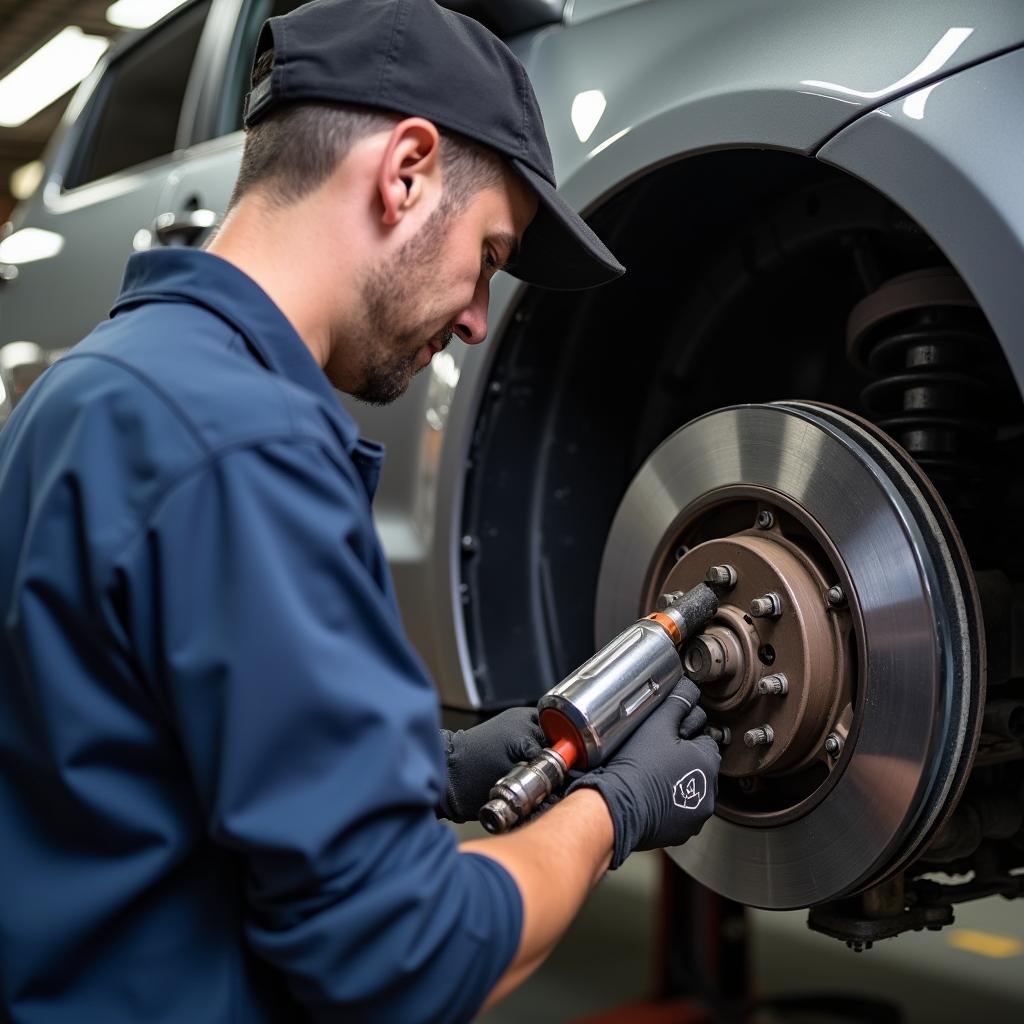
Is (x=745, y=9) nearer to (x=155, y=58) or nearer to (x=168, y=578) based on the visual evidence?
(x=168, y=578)

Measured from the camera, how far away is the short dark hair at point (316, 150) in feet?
2.70

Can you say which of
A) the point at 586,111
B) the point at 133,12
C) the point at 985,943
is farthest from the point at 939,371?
the point at 133,12

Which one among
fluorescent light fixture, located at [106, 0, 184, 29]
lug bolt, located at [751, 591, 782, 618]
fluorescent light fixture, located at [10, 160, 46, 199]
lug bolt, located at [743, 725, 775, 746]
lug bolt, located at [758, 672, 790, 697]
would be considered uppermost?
fluorescent light fixture, located at [106, 0, 184, 29]

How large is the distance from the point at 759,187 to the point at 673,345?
227mm

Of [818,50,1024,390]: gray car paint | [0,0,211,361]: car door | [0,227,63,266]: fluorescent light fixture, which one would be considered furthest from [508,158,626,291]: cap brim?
[0,227,63,266]: fluorescent light fixture

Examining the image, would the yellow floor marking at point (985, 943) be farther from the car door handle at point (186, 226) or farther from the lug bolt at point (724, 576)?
the car door handle at point (186, 226)

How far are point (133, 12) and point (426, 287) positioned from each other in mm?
6471

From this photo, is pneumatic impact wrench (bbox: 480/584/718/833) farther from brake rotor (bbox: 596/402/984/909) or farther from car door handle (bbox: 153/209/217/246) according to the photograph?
car door handle (bbox: 153/209/217/246)

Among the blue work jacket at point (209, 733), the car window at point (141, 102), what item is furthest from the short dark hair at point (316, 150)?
the car window at point (141, 102)

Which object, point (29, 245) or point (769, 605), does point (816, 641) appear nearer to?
point (769, 605)

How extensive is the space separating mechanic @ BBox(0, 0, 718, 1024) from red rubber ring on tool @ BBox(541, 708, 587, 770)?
0.11 meters

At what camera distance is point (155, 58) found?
258 cm

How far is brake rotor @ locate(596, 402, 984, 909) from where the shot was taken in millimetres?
919

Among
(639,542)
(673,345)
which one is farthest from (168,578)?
(673,345)
